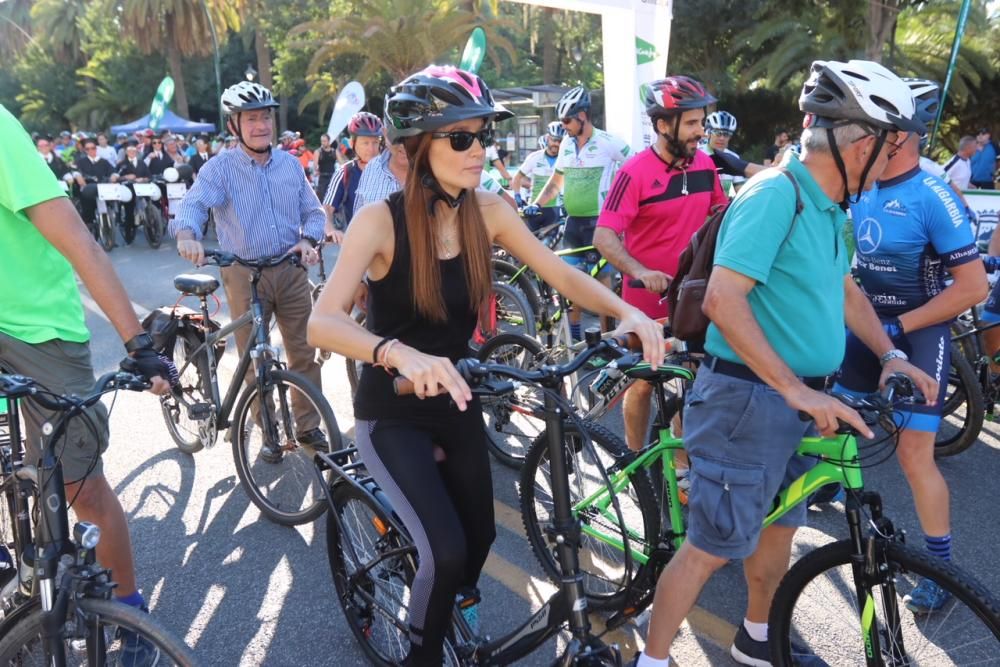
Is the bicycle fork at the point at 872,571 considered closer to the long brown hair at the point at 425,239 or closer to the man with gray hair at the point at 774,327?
the man with gray hair at the point at 774,327

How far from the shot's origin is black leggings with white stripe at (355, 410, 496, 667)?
245 cm

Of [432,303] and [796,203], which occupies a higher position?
[796,203]

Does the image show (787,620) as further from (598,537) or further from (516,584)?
(516,584)

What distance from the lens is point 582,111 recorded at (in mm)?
7000

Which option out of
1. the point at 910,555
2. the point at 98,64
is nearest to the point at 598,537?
the point at 910,555

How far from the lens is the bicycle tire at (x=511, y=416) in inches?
199

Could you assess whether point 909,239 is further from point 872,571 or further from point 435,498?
point 435,498

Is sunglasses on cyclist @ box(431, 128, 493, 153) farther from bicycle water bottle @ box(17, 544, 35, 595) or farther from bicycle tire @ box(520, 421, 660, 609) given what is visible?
bicycle water bottle @ box(17, 544, 35, 595)

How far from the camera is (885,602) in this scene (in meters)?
2.49

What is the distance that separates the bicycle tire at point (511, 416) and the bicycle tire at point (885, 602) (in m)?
2.26

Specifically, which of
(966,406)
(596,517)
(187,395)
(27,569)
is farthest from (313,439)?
(966,406)

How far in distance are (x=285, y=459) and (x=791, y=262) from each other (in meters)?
3.30

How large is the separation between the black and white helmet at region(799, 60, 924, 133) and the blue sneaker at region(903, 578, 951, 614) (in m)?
1.33

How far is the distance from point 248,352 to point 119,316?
2.10 meters
